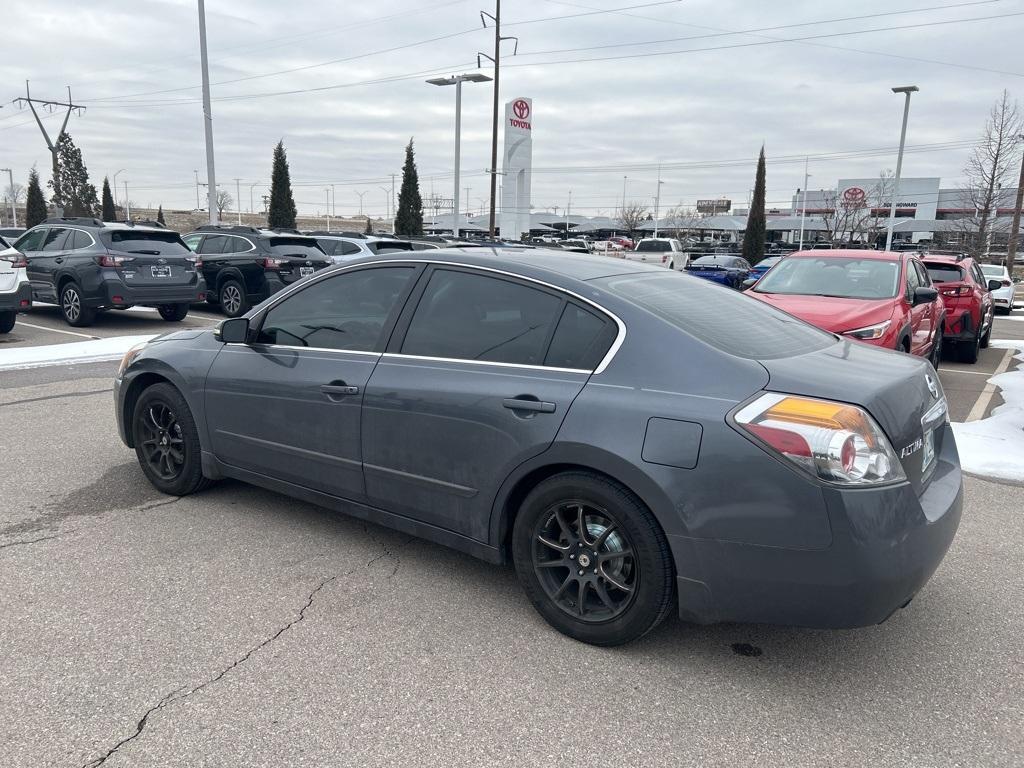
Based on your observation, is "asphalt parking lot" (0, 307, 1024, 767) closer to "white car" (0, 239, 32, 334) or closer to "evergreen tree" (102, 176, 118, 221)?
"white car" (0, 239, 32, 334)

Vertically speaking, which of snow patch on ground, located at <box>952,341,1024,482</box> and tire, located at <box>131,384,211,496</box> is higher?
tire, located at <box>131,384,211,496</box>

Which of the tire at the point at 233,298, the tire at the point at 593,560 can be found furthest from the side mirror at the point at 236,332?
the tire at the point at 233,298

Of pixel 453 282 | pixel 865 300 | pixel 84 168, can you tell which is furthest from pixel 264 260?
pixel 84 168

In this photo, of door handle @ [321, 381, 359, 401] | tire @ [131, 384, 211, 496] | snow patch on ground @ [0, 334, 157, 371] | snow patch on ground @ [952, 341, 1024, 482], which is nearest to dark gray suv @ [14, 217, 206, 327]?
snow patch on ground @ [0, 334, 157, 371]

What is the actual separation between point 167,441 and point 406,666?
2575 mm

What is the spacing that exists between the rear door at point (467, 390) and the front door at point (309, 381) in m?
0.14

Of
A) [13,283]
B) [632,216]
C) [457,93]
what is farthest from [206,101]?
[632,216]

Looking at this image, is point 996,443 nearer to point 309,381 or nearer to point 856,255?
point 856,255

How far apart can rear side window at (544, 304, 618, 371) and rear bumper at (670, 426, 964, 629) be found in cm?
82

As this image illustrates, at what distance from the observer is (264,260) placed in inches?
577

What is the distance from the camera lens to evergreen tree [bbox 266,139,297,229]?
1608 inches

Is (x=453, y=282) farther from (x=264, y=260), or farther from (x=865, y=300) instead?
(x=264, y=260)

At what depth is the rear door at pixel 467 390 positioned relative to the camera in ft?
10.5

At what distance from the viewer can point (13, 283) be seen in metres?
10.8
